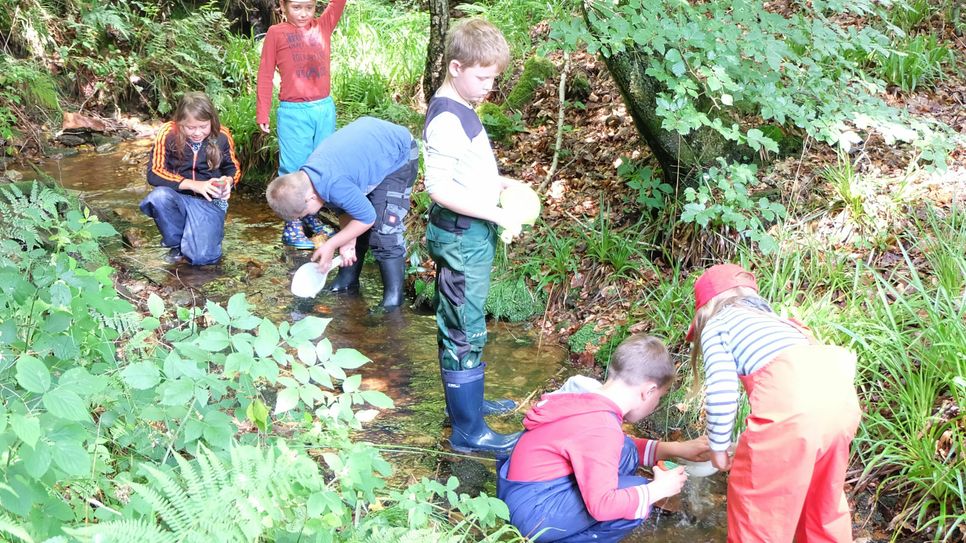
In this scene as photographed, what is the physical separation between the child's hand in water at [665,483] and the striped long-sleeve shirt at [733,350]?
191 millimetres

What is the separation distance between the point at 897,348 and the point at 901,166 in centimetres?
170

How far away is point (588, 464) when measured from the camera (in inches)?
110

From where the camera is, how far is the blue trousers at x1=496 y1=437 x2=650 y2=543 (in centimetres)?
282

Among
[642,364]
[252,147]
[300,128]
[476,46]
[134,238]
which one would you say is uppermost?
[476,46]

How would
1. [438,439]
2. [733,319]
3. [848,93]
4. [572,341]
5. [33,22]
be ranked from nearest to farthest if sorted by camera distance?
1. [733,319]
2. [438,439]
3. [848,93]
4. [572,341]
5. [33,22]

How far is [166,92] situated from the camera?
30.8 ft

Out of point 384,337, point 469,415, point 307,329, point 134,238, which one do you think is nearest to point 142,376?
point 307,329

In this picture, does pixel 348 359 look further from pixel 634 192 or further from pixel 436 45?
pixel 436 45

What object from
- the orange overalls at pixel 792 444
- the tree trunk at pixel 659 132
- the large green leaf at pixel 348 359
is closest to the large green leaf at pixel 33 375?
the large green leaf at pixel 348 359

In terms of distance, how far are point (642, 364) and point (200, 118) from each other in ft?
12.1

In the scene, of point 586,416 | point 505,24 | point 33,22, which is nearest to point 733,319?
point 586,416

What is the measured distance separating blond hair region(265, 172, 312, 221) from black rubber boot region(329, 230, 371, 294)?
1100 mm

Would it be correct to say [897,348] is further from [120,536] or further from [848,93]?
[120,536]

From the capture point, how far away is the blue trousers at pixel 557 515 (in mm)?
2822
